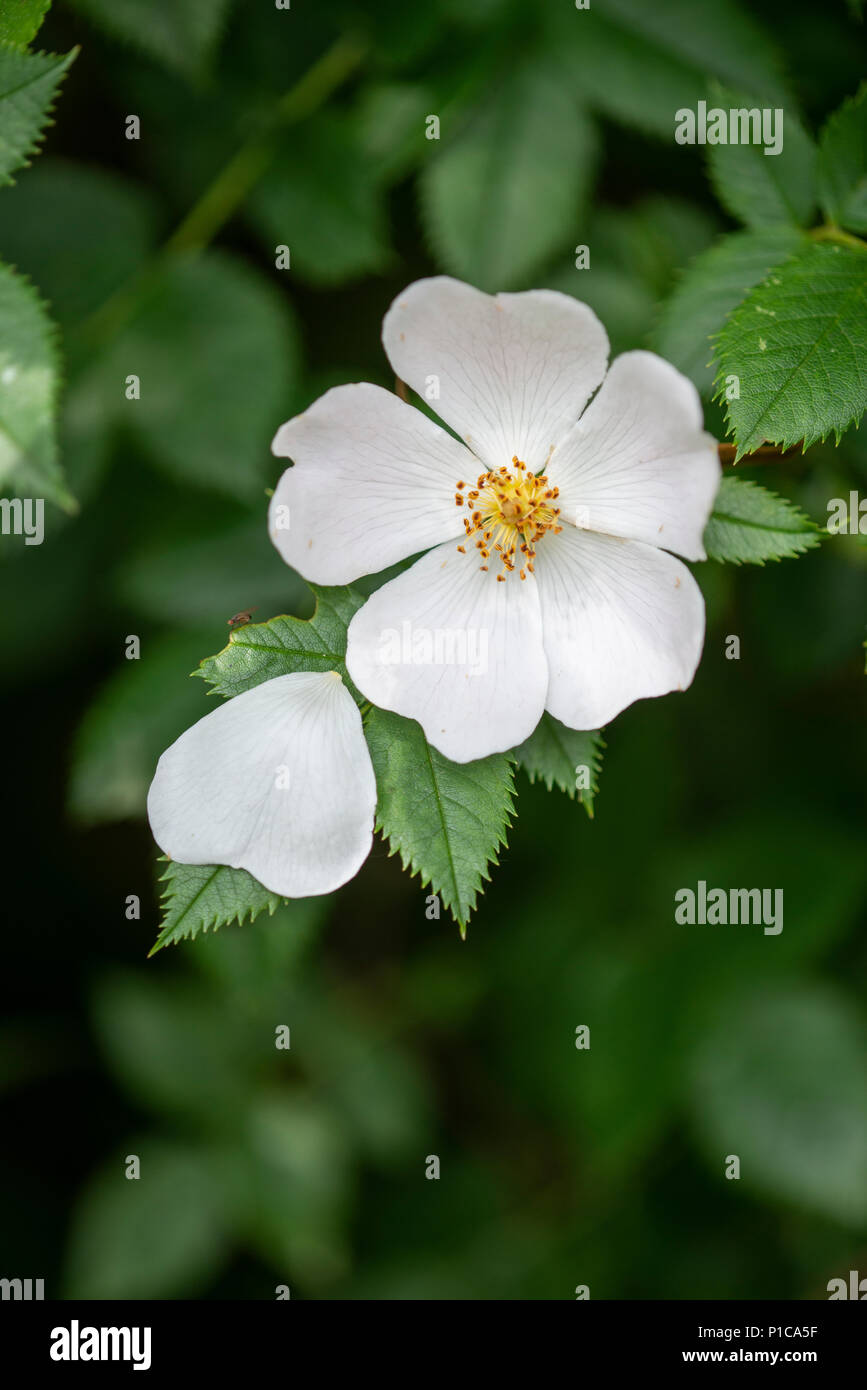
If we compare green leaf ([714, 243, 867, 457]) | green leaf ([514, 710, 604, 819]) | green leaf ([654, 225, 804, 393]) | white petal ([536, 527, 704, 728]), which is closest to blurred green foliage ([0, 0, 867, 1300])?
green leaf ([654, 225, 804, 393])

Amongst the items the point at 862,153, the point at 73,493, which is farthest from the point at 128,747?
the point at 862,153

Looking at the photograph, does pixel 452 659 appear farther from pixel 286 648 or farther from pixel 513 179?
pixel 513 179

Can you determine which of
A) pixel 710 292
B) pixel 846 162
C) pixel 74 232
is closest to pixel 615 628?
pixel 710 292

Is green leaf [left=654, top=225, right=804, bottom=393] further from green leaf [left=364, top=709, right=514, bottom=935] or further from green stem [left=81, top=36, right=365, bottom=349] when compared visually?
green stem [left=81, top=36, right=365, bottom=349]

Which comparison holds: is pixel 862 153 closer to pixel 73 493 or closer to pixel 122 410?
pixel 122 410

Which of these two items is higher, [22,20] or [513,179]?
[513,179]

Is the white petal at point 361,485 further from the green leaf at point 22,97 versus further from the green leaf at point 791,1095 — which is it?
the green leaf at point 791,1095
